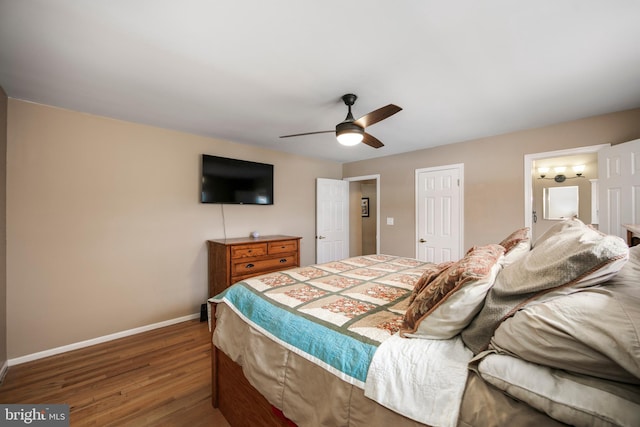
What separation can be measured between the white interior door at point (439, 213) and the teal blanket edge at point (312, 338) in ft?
10.4

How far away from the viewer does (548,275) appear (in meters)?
0.80

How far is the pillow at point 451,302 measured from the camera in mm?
914

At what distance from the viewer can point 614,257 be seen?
2.41 ft

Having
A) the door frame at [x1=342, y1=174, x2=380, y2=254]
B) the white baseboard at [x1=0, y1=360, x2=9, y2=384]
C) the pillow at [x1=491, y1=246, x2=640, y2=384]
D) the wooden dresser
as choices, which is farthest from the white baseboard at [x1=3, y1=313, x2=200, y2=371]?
the pillow at [x1=491, y1=246, x2=640, y2=384]

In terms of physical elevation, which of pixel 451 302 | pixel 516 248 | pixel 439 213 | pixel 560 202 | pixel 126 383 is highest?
pixel 560 202

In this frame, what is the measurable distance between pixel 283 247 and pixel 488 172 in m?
3.03

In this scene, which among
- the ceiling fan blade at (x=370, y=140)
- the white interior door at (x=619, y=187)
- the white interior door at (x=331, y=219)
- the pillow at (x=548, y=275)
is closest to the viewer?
the pillow at (x=548, y=275)

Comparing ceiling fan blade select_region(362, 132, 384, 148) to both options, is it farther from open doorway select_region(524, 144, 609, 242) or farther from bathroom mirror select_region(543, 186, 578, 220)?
bathroom mirror select_region(543, 186, 578, 220)

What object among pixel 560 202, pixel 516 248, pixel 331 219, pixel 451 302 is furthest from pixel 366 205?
pixel 451 302

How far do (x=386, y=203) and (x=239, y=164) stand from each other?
259cm

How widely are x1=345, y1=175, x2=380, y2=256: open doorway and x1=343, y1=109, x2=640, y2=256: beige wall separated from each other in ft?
1.23

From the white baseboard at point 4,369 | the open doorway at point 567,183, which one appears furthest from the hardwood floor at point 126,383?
the open doorway at point 567,183

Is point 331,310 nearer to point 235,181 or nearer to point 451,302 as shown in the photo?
point 451,302

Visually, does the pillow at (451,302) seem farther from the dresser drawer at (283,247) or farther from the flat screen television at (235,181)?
the flat screen television at (235,181)
